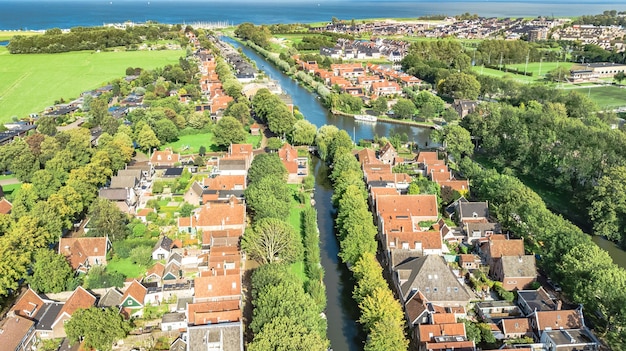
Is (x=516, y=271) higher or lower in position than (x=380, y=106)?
lower

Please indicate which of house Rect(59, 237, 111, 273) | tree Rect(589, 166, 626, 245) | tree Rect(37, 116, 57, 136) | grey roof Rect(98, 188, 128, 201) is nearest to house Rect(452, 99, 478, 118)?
tree Rect(589, 166, 626, 245)

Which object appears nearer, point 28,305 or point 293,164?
point 28,305

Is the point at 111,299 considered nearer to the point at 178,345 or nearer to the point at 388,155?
the point at 178,345

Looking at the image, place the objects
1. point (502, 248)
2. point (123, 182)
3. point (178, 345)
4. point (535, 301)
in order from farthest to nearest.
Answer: point (123, 182) < point (502, 248) < point (535, 301) < point (178, 345)

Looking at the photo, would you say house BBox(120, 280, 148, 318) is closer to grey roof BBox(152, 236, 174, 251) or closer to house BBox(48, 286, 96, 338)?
house BBox(48, 286, 96, 338)

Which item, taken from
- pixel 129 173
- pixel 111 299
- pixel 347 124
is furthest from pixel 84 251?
pixel 347 124

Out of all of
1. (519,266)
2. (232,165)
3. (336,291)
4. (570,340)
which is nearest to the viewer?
(570,340)

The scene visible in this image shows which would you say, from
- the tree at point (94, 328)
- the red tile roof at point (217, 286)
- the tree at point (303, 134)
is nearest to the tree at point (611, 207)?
the red tile roof at point (217, 286)
